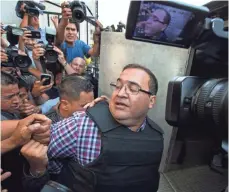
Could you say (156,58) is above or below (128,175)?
above

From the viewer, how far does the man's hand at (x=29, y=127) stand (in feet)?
2.21

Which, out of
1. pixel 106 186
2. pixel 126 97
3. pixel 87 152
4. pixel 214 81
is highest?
pixel 214 81

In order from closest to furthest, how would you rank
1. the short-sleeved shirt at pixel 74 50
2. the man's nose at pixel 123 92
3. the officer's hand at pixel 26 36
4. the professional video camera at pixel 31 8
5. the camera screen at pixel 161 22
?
the camera screen at pixel 161 22 < the man's nose at pixel 123 92 < the officer's hand at pixel 26 36 < the professional video camera at pixel 31 8 < the short-sleeved shirt at pixel 74 50

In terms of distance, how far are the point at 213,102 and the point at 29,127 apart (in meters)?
0.49

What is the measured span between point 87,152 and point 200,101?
0.40 m

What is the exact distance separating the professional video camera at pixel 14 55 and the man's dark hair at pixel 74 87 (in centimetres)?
51

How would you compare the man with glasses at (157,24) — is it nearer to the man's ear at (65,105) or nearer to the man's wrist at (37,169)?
the man's wrist at (37,169)

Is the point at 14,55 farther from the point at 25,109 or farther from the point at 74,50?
the point at 74,50

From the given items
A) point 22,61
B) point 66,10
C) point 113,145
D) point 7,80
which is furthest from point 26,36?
point 113,145

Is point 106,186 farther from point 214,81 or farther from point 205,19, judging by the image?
point 205,19

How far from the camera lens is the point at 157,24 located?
61 centimetres

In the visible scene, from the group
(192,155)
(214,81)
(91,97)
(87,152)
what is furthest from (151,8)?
(192,155)

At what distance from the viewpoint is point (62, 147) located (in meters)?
0.86

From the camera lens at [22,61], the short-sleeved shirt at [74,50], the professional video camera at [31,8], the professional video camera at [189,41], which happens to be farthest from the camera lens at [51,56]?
the professional video camera at [189,41]
